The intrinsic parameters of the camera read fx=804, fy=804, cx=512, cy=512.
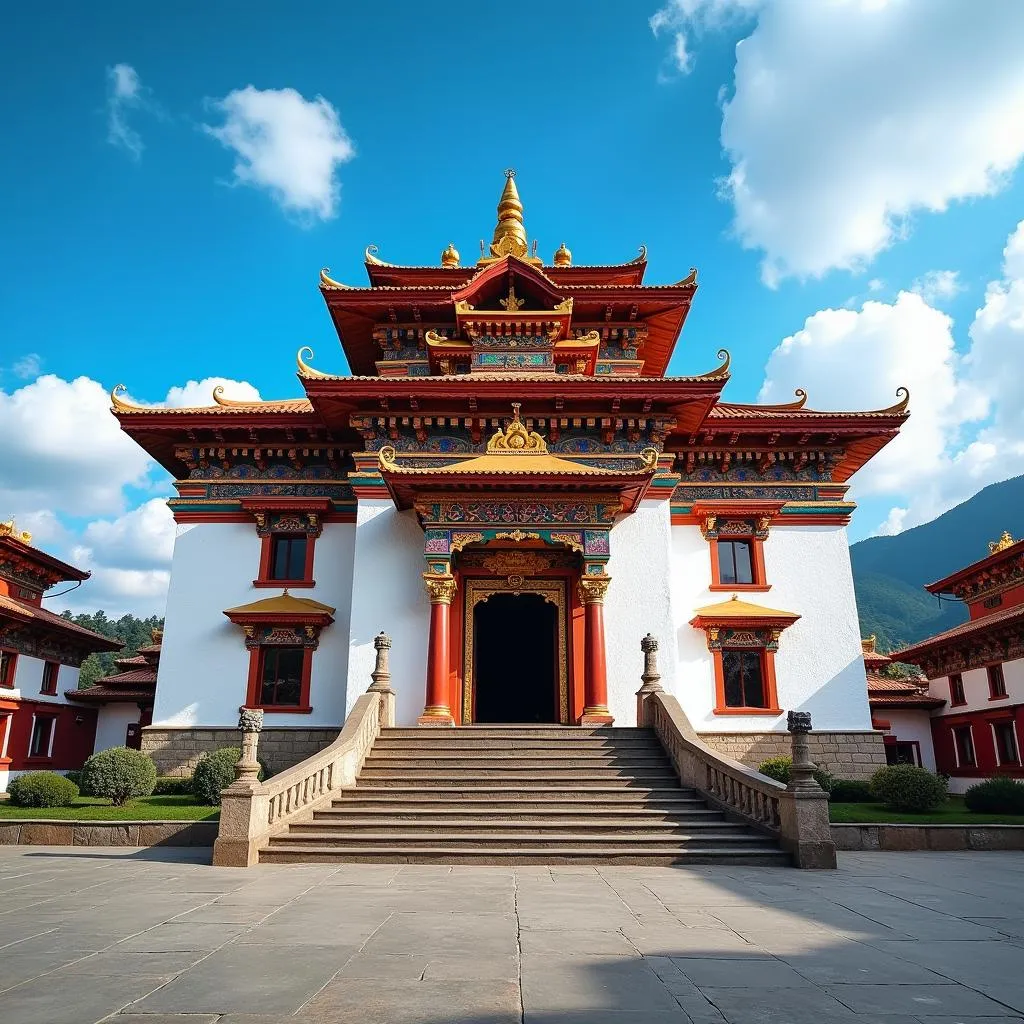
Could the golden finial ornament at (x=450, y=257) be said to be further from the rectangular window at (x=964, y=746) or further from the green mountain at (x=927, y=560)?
the green mountain at (x=927, y=560)

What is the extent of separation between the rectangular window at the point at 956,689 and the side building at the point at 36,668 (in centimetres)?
3006

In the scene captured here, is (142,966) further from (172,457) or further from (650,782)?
(172,457)

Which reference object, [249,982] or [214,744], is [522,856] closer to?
[249,982]

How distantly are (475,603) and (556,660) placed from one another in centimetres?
223

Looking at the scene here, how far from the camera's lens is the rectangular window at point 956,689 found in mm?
27531

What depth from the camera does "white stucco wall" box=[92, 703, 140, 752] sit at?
92.3ft

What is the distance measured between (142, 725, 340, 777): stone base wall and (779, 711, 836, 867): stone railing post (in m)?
10.5

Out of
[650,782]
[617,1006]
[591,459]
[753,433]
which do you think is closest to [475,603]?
[591,459]

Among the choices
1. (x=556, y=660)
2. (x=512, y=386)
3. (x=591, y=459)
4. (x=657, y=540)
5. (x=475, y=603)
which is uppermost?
(x=512, y=386)

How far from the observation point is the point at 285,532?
19.7m

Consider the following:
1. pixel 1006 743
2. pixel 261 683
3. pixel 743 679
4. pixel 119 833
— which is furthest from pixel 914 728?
pixel 119 833

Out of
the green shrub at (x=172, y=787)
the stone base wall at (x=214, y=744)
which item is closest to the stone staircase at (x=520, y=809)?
the stone base wall at (x=214, y=744)

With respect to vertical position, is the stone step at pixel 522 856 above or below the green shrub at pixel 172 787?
below

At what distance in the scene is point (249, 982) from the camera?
5.04m
